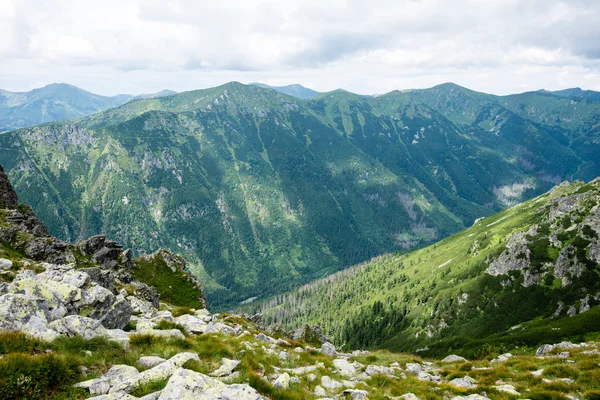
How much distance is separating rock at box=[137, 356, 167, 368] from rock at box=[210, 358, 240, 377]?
2.28 meters

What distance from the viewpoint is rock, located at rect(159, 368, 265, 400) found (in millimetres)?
9281

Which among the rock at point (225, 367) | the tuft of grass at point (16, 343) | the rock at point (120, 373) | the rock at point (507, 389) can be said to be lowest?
the rock at point (507, 389)

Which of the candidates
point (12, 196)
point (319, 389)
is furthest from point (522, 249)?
point (12, 196)

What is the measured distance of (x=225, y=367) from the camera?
515 inches

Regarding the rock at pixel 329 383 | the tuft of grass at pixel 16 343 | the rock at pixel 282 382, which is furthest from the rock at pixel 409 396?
the tuft of grass at pixel 16 343

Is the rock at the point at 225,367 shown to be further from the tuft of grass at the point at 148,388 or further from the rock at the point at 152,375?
the tuft of grass at the point at 148,388

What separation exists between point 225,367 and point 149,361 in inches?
120

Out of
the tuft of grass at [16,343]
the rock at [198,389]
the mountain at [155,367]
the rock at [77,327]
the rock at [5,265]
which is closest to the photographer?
the rock at [198,389]

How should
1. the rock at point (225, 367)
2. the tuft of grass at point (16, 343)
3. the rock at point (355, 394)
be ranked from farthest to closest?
1. the rock at point (355, 394)
2. the rock at point (225, 367)
3. the tuft of grass at point (16, 343)

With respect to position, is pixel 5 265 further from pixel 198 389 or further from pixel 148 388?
pixel 198 389

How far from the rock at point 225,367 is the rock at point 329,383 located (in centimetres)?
476

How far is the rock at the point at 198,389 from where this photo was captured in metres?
9.28

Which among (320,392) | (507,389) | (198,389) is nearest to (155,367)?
(198,389)

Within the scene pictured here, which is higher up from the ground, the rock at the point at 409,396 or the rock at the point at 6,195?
the rock at the point at 6,195
